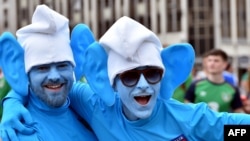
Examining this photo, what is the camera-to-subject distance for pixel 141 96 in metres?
3.66

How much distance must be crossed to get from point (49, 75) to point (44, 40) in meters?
0.24

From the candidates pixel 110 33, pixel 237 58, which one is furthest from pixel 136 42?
pixel 237 58

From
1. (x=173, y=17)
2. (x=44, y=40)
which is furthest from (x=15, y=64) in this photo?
(x=173, y=17)

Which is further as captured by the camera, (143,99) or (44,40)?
(44,40)

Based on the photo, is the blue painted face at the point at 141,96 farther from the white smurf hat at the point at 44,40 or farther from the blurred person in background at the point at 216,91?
the blurred person in background at the point at 216,91

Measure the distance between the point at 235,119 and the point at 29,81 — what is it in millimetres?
1263

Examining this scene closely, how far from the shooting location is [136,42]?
363 centimetres

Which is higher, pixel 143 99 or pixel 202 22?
pixel 143 99

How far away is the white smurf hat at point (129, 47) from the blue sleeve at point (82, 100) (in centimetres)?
29

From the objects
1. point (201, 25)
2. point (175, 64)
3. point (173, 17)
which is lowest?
point (201, 25)

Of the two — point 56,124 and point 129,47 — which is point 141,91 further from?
point 56,124

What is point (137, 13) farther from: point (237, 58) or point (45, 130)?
point (45, 130)

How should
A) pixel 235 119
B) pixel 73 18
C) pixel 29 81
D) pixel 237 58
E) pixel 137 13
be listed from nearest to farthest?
pixel 235 119 < pixel 29 81 < pixel 237 58 < pixel 137 13 < pixel 73 18

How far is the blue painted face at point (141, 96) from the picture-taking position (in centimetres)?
366
